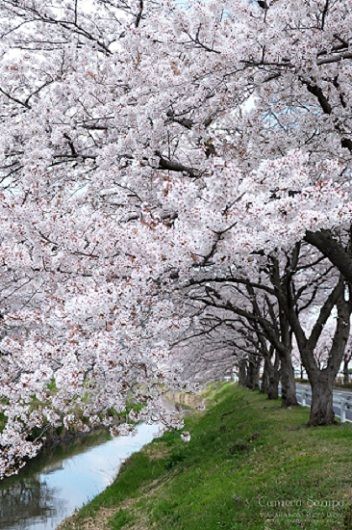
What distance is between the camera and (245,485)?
9.12m

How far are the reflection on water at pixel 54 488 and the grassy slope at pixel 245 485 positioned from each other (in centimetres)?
145

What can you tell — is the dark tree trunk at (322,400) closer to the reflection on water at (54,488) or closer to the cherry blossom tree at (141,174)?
the reflection on water at (54,488)

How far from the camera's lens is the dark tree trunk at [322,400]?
45.2 feet

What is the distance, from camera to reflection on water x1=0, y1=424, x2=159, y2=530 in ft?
47.9

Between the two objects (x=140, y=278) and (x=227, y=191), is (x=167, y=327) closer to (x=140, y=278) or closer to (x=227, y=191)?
(x=140, y=278)

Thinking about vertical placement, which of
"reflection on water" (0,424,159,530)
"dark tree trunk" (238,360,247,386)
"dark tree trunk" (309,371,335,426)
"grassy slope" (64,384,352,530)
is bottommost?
"reflection on water" (0,424,159,530)

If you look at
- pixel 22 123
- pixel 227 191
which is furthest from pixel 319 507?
pixel 22 123

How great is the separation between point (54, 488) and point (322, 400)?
9245 millimetres

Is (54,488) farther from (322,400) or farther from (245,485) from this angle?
(245,485)

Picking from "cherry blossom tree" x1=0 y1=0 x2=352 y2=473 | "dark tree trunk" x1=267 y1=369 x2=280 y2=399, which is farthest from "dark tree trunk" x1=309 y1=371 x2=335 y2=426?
"dark tree trunk" x1=267 y1=369 x2=280 y2=399

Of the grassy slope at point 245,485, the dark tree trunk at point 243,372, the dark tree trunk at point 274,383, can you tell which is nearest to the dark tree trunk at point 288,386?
the grassy slope at point 245,485

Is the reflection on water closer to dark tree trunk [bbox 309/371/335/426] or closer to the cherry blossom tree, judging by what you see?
dark tree trunk [bbox 309/371/335/426]

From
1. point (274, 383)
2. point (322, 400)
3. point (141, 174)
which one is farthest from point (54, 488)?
point (141, 174)

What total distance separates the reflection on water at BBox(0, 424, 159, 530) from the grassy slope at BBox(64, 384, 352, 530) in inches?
57.0
